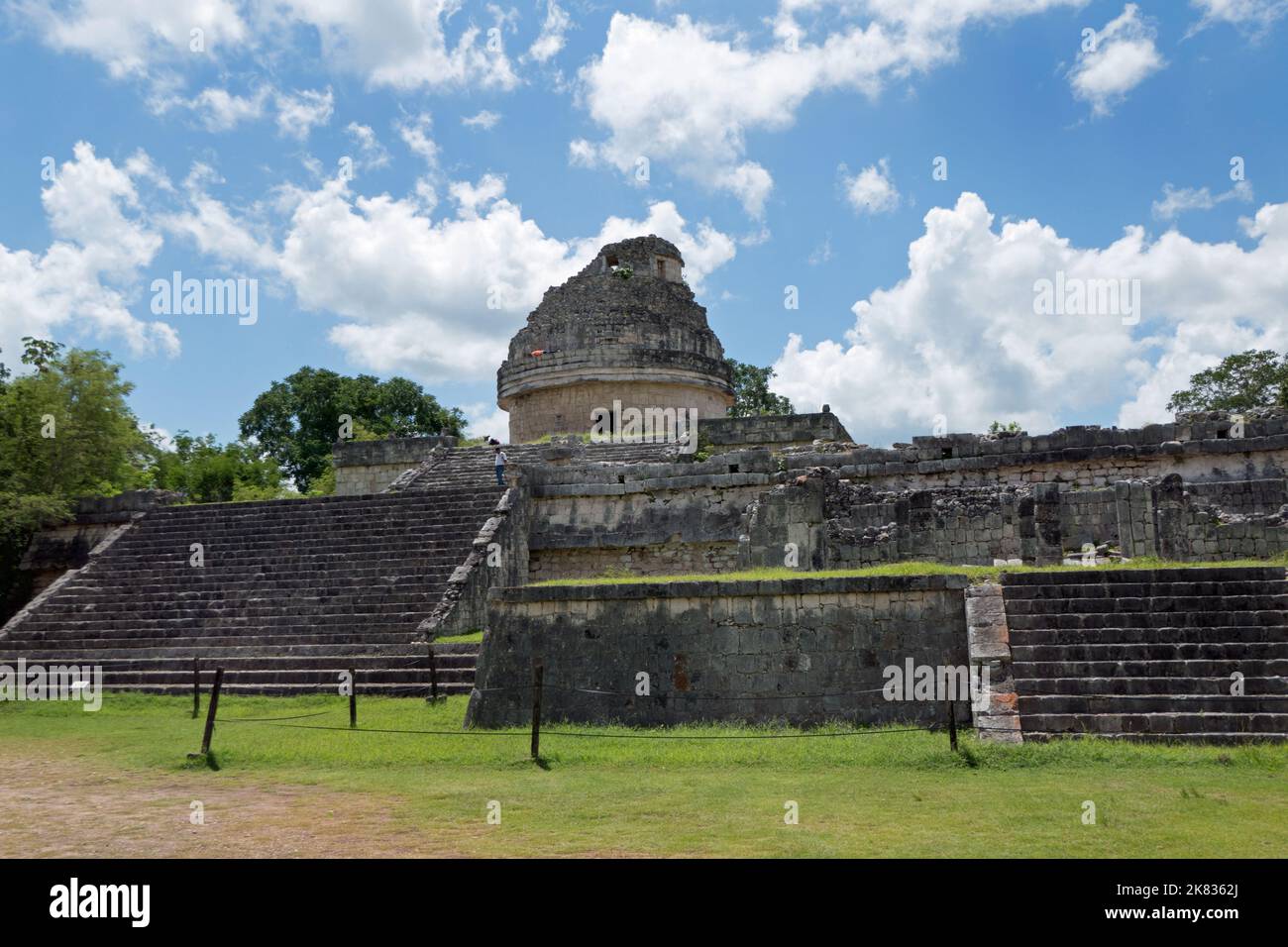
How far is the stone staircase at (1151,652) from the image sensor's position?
378 inches

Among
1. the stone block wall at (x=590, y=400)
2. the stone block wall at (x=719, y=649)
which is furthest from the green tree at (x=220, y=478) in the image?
the stone block wall at (x=719, y=649)

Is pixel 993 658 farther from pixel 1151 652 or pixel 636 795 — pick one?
pixel 636 795

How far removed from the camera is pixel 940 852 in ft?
20.2

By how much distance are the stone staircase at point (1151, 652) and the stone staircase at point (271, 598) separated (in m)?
7.56

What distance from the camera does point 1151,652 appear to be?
1044 cm

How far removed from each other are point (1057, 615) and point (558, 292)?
2100 centimetres

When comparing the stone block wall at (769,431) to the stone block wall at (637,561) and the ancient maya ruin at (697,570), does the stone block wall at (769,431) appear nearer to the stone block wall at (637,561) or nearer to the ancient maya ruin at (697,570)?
the ancient maya ruin at (697,570)

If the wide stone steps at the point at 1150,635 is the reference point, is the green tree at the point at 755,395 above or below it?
above

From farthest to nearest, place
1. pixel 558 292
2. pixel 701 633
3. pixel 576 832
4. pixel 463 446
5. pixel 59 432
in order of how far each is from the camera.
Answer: pixel 558 292 < pixel 463 446 < pixel 59 432 < pixel 701 633 < pixel 576 832

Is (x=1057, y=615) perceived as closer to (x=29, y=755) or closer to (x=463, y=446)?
(x=29, y=755)

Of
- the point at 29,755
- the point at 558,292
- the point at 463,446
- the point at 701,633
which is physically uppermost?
the point at 558,292

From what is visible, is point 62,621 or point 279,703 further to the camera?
point 62,621

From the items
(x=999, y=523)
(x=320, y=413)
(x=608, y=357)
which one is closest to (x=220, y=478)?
(x=320, y=413)

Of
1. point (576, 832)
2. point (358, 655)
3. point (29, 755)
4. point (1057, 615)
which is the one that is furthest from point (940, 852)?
point (358, 655)
